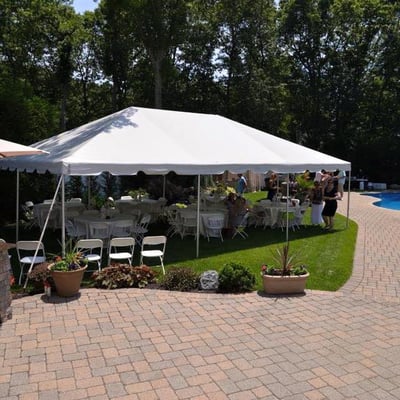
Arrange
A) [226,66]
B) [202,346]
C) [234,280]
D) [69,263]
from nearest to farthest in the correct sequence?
[202,346] → [69,263] → [234,280] → [226,66]

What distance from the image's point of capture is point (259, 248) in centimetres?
1064

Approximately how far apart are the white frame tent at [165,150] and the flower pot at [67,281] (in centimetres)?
184

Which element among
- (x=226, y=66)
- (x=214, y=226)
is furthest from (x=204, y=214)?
(x=226, y=66)

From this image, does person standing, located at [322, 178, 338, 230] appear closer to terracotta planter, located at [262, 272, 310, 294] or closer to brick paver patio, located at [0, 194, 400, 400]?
brick paver patio, located at [0, 194, 400, 400]

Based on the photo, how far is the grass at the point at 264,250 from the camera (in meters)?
8.55

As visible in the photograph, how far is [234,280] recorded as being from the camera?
716 centimetres

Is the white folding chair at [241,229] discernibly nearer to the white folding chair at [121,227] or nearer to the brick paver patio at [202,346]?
the white folding chair at [121,227]

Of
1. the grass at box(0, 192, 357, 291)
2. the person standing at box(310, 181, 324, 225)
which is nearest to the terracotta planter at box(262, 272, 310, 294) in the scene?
the grass at box(0, 192, 357, 291)

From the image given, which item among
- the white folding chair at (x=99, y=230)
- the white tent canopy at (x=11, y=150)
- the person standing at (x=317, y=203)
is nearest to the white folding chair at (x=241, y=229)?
the person standing at (x=317, y=203)

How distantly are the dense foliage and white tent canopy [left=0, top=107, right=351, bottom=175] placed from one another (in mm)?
5022

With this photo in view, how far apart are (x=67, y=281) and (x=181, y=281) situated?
6.02 feet

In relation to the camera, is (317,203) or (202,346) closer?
(202,346)

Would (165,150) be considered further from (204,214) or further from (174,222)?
(174,222)

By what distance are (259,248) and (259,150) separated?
253 cm
